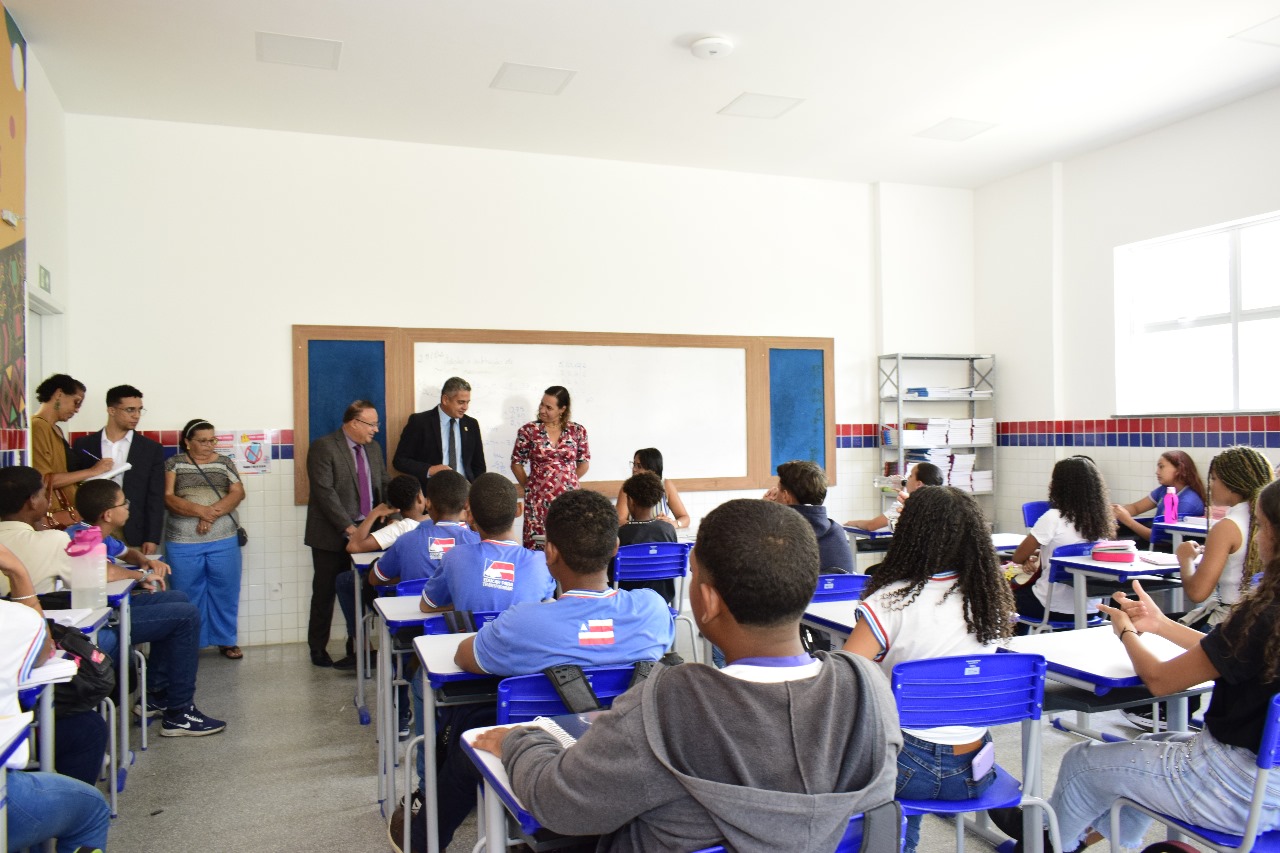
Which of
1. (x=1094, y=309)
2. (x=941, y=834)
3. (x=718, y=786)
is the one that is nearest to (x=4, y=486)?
(x=718, y=786)

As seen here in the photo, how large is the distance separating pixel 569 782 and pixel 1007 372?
22.6ft

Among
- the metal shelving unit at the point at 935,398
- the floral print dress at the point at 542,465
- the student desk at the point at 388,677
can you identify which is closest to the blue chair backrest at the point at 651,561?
the student desk at the point at 388,677

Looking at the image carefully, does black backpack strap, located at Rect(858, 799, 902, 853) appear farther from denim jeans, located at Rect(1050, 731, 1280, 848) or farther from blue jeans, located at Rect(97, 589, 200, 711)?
blue jeans, located at Rect(97, 589, 200, 711)

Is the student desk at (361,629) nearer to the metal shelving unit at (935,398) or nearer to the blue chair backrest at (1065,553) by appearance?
the blue chair backrest at (1065,553)

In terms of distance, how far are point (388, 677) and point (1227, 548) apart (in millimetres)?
3049

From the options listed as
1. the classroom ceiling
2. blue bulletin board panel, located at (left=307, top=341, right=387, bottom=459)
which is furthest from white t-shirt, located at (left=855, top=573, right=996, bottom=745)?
blue bulletin board panel, located at (left=307, top=341, right=387, bottom=459)

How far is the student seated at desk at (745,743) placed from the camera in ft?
3.95

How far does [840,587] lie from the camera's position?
353 centimetres

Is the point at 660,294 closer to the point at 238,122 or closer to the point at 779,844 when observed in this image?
the point at 238,122

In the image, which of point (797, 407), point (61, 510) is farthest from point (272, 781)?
point (797, 407)

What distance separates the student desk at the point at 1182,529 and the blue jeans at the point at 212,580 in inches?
216

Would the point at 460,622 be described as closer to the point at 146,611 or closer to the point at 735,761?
the point at 735,761

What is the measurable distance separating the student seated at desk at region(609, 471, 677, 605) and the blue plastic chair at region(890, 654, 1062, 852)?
2.39 meters

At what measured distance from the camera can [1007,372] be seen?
738 cm
